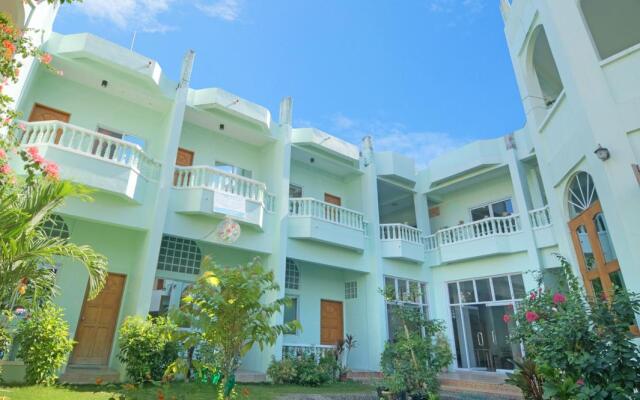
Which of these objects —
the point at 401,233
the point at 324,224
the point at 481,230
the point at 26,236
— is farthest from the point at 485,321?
the point at 26,236

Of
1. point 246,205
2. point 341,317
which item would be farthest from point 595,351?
point 341,317

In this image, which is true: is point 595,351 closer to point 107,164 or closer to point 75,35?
point 107,164

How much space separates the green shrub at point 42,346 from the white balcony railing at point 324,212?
6.48 meters

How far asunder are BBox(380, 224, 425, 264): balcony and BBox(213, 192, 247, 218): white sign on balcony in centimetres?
555

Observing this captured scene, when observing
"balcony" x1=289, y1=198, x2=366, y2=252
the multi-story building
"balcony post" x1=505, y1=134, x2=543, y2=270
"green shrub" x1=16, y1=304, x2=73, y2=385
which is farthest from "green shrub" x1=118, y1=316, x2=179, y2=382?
"balcony post" x1=505, y1=134, x2=543, y2=270

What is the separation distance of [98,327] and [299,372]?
508cm

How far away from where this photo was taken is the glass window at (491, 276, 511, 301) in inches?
475

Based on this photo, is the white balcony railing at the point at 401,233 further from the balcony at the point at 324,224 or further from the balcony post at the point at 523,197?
the balcony post at the point at 523,197

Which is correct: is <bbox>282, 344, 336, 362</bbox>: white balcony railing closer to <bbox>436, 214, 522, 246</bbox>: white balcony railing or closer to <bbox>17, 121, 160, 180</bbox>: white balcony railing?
<bbox>436, 214, 522, 246</bbox>: white balcony railing

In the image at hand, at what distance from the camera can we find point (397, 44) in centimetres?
1019

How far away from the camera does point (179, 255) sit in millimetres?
10203

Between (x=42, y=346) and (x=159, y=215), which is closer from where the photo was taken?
(x=42, y=346)

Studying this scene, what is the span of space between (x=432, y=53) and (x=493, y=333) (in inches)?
374

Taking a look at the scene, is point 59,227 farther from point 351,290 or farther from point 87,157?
point 351,290
